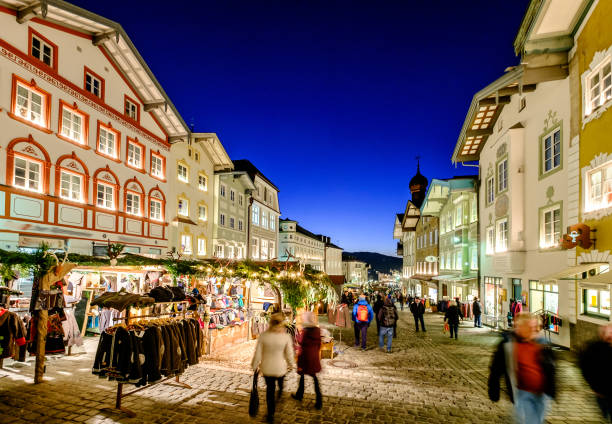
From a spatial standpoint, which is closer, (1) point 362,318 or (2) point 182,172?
(1) point 362,318

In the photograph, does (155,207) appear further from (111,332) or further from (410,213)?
(410,213)

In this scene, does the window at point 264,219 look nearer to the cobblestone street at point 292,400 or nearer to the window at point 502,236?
the window at point 502,236

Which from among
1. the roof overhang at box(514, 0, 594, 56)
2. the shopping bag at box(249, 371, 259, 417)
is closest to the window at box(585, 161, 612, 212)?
the roof overhang at box(514, 0, 594, 56)

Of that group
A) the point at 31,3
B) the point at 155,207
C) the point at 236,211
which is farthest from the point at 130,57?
the point at 236,211

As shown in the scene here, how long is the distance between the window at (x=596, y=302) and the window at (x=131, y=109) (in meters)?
22.2

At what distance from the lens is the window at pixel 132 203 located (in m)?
19.1

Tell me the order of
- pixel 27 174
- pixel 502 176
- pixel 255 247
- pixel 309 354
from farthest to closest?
pixel 255 247 < pixel 502 176 < pixel 27 174 < pixel 309 354

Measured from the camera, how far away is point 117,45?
1797 centimetres

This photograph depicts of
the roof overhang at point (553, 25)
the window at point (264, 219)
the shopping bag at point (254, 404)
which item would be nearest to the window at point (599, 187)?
the roof overhang at point (553, 25)

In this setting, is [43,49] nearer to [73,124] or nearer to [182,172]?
[73,124]

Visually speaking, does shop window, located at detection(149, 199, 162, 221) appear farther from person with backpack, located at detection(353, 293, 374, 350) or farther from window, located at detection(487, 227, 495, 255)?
window, located at detection(487, 227, 495, 255)

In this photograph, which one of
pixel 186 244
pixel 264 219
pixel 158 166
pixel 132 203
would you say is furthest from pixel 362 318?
pixel 264 219

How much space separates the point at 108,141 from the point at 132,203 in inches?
136

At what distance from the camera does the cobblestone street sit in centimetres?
662
